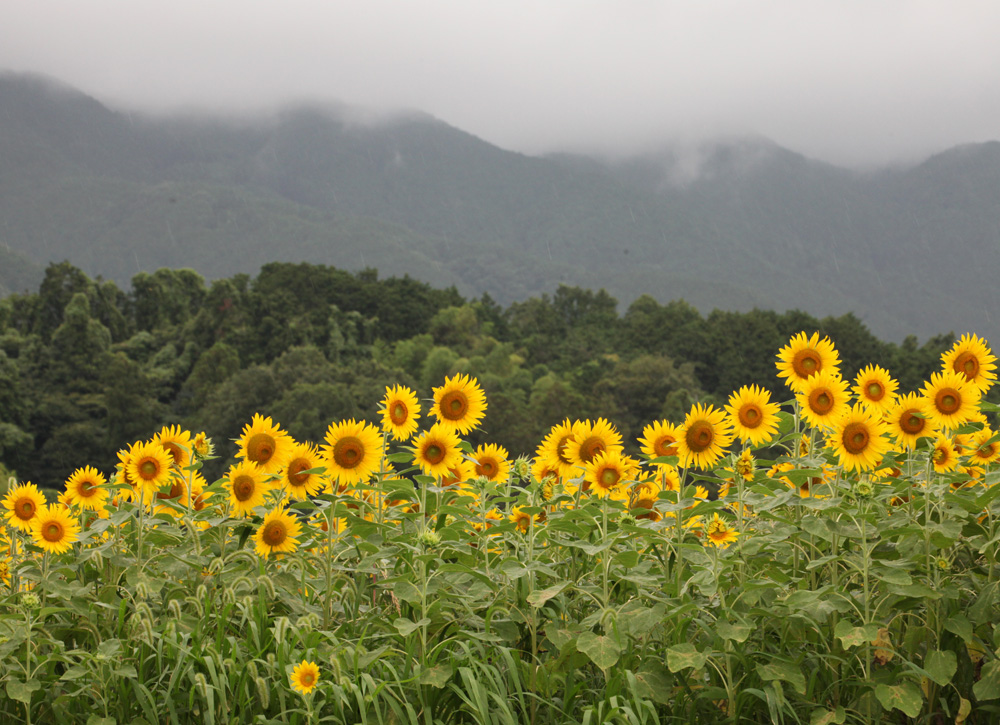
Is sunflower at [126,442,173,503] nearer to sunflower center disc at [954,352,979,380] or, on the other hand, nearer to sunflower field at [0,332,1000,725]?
sunflower field at [0,332,1000,725]

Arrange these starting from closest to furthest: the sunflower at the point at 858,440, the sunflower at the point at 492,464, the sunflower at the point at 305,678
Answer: the sunflower at the point at 305,678 < the sunflower at the point at 858,440 < the sunflower at the point at 492,464

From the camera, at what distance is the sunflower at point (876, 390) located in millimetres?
3293

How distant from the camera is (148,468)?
3447mm

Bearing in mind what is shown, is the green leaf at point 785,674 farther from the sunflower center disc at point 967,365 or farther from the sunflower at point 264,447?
the sunflower at point 264,447

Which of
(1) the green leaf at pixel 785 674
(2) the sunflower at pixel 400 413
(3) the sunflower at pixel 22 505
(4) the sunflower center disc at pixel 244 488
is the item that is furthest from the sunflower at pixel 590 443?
(3) the sunflower at pixel 22 505

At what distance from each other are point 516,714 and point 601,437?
115cm

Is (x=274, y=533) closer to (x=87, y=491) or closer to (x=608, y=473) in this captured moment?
(x=87, y=491)

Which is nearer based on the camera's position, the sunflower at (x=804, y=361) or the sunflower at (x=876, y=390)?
the sunflower at (x=876, y=390)

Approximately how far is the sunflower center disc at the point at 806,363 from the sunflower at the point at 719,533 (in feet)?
2.22

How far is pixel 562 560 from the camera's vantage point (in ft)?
10.8

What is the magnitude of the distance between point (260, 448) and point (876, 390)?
250cm

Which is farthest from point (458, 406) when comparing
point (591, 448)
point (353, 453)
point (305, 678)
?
point (305, 678)

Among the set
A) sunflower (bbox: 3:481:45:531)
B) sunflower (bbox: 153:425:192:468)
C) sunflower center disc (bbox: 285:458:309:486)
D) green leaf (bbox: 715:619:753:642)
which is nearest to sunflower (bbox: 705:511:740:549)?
green leaf (bbox: 715:619:753:642)

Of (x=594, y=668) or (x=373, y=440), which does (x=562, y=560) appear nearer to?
(x=594, y=668)
